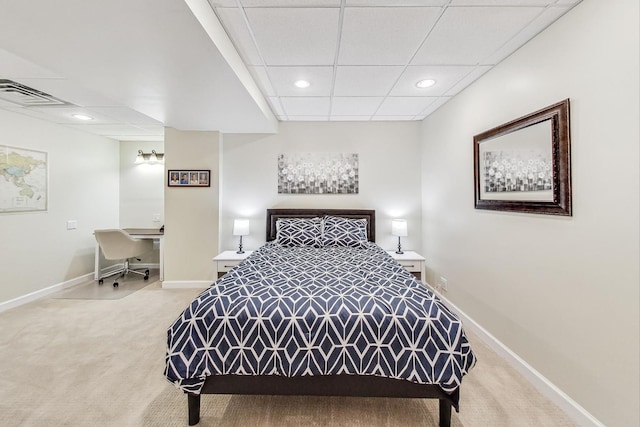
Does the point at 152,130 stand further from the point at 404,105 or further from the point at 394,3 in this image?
the point at 394,3

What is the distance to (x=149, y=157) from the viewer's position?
16.3ft

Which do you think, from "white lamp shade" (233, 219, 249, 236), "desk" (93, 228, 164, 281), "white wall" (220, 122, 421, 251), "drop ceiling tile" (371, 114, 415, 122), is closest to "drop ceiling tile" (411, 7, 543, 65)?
"drop ceiling tile" (371, 114, 415, 122)

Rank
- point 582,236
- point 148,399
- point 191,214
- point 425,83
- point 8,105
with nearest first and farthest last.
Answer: point 582,236 < point 148,399 < point 425,83 < point 8,105 < point 191,214

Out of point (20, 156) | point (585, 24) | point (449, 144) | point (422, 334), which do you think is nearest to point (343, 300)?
point (422, 334)

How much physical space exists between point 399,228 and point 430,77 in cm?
187

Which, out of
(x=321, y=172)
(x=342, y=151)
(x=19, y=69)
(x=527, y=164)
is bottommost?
(x=527, y=164)

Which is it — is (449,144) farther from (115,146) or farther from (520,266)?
(115,146)

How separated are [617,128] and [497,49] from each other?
1.11 meters

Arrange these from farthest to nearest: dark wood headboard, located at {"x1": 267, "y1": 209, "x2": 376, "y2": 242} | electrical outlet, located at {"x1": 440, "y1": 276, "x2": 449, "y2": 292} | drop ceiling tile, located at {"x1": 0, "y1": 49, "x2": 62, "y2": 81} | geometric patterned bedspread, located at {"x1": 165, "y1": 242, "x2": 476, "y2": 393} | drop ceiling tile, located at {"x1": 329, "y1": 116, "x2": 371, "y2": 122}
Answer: dark wood headboard, located at {"x1": 267, "y1": 209, "x2": 376, "y2": 242}, drop ceiling tile, located at {"x1": 329, "y1": 116, "x2": 371, "y2": 122}, electrical outlet, located at {"x1": 440, "y1": 276, "x2": 449, "y2": 292}, drop ceiling tile, located at {"x1": 0, "y1": 49, "x2": 62, "y2": 81}, geometric patterned bedspread, located at {"x1": 165, "y1": 242, "x2": 476, "y2": 393}

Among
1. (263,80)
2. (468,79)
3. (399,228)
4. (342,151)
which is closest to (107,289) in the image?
(263,80)

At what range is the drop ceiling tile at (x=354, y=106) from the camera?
3.26 metres

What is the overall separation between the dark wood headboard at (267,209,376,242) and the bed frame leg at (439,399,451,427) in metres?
2.57

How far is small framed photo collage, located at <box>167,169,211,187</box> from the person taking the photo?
4059mm

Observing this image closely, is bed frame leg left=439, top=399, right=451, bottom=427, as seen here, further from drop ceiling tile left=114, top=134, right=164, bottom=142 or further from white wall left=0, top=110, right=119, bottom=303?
drop ceiling tile left=114, top=134, right=164, bottom=142
